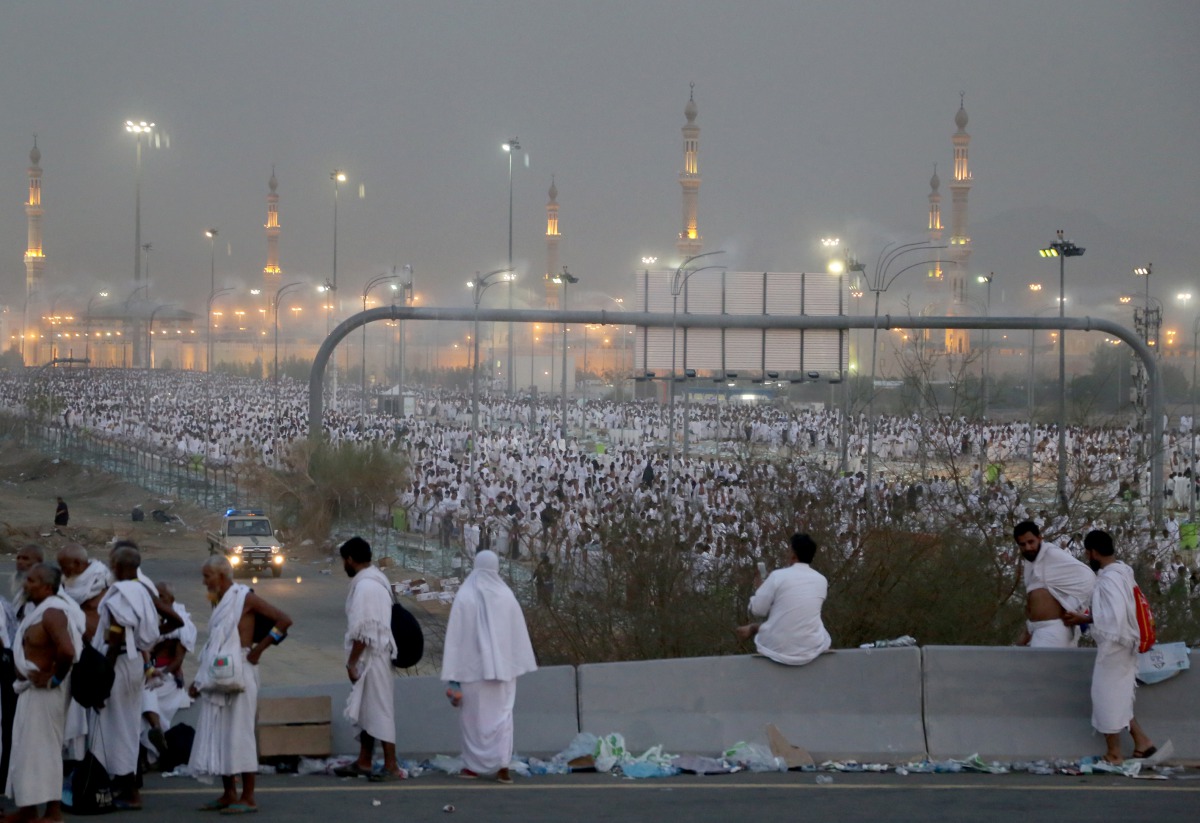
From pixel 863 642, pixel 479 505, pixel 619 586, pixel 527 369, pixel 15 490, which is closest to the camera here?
pixel 863 642

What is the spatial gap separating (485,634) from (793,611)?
186 cm

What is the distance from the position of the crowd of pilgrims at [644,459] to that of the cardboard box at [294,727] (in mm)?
4814

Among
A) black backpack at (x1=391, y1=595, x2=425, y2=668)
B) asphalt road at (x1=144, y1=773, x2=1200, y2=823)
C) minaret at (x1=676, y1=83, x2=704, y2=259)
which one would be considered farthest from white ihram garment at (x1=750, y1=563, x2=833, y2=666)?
minaret at (x1=676, y1=83, x2=704, y2=259)

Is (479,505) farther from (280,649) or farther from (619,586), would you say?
(619,586)

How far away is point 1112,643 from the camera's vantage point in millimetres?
7840

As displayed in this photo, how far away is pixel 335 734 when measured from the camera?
8.18 metres

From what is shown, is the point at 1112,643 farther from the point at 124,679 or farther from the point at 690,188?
the point at 690,188

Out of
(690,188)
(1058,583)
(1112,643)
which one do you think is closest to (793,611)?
(1058,583)

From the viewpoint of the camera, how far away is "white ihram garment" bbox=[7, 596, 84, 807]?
20.7ft

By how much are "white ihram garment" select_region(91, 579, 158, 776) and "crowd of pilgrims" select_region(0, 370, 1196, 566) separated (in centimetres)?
591

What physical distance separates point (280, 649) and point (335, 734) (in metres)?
10.1

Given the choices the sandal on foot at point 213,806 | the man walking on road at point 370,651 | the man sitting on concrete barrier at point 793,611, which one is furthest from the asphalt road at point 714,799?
the man sitting on concrete barrier at point 793,611

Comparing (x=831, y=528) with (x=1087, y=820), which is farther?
(x=831, y=528)

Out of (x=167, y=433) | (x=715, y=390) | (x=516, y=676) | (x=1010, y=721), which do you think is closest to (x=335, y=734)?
(x=516, y=676)
